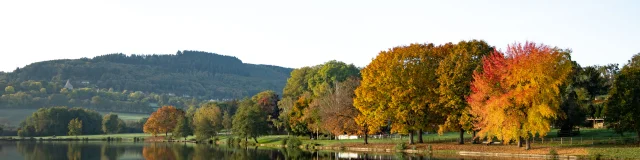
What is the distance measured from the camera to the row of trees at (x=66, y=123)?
158m

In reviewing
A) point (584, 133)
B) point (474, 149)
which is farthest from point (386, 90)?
point (584, 133)

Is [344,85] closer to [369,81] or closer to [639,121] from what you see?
[369,81]

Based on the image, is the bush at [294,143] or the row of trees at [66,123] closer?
the bush at [294,143]

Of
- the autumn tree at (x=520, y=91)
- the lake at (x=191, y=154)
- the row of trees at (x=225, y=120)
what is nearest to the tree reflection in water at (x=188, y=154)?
the lake at (x=191, y=154)

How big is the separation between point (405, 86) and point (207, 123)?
61894 millimetres

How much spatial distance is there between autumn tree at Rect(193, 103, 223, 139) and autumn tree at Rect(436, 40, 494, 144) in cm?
6389

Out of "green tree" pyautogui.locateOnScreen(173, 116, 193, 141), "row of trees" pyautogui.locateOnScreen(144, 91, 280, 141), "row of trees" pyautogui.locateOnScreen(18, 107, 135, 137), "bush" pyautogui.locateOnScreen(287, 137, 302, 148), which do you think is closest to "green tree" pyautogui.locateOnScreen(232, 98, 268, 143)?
"row of trees" pyautogui.locateOnScreen(144, 91, 280, 141)

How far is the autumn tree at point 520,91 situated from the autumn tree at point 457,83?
350 centimetres

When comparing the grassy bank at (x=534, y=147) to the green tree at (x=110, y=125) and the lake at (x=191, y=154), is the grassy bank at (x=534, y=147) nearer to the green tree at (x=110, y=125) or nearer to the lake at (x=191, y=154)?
the lake at (x=191, y=154)

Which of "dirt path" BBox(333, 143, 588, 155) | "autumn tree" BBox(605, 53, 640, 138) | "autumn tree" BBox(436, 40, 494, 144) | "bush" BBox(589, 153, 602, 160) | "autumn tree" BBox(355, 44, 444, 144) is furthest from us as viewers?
"autumn tree" BBox(355, 44, 444, 144)

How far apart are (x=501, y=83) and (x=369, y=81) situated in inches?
613

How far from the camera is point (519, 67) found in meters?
55.8

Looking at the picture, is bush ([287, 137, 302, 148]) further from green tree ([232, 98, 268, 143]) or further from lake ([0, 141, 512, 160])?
green tree ([232, 98, 268, 143])

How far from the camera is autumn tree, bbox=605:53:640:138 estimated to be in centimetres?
5497
